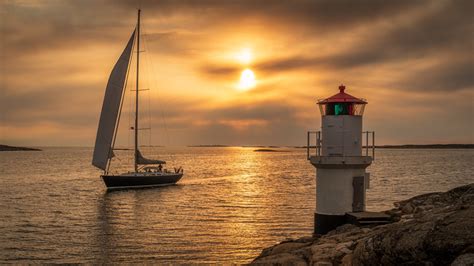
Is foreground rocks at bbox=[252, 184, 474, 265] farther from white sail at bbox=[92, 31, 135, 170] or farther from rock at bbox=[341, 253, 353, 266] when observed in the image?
white sail at bbox=[92, 31, 135, 170]

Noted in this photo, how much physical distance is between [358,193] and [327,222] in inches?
51.9

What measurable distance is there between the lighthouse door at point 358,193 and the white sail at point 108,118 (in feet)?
123

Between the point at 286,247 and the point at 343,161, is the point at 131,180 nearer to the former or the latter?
the point at 343,161

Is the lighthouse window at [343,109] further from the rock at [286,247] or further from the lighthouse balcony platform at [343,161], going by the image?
the rock at [286,247]

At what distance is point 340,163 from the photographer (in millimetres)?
14297

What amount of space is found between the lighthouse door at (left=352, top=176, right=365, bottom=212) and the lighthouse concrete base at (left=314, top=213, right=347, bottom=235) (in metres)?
0.49

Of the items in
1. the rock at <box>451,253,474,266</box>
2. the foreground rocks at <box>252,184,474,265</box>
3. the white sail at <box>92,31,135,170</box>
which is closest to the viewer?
the rock at <box>451,253,474,266</box>

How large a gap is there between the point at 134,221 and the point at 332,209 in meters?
16.8

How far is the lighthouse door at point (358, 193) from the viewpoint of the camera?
14.4 meters

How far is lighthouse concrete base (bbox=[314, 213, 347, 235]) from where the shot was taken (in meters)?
14.5

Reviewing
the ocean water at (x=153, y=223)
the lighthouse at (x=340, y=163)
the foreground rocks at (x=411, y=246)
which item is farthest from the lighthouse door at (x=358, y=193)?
the ocean water at (x=153, y=223)

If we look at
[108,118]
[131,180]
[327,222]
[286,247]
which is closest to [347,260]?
[286,247]

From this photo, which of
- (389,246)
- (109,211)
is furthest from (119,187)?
(389,246)

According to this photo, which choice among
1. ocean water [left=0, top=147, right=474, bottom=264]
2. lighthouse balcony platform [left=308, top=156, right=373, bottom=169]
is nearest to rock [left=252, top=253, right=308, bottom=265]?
lighthouse balcony platform [left=308, top=156, right=373, bottom=169]
